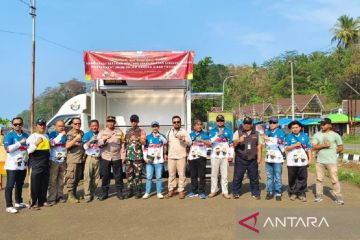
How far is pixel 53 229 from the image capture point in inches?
233

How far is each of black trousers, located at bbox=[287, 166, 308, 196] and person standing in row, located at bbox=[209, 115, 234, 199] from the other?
4.05 feet

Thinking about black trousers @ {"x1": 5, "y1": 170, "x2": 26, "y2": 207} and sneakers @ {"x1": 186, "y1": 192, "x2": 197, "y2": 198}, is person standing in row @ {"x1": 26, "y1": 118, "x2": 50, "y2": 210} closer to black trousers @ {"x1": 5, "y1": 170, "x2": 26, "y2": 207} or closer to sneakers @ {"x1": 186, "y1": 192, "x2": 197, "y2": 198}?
black trousers @ {"x1": 5, "y1": 170, "x2": 26, "y2": 207}

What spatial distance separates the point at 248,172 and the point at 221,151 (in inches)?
27.0

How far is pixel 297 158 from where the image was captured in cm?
775

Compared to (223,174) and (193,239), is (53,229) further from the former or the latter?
(223,174)

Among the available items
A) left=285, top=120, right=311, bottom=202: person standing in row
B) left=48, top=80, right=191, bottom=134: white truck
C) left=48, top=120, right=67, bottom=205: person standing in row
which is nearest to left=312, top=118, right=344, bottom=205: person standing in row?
left=285, top=120, right=311, bottom=202: person standing in row

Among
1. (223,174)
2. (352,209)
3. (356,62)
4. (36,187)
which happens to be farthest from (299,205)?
(356,62)

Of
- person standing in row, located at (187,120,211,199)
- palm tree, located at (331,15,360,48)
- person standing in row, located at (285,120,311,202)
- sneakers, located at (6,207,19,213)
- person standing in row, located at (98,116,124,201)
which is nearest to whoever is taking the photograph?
sneakers, located at (6,207,19,213)

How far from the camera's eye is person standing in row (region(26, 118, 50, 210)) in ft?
23.3

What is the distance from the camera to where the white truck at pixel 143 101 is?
1045cm

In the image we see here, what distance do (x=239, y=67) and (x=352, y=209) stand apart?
106881mm

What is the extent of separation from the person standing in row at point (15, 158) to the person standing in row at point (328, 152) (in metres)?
5.44

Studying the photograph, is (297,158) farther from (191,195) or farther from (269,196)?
(191,195)

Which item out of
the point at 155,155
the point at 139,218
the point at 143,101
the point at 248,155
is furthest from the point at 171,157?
the point at 143,101
